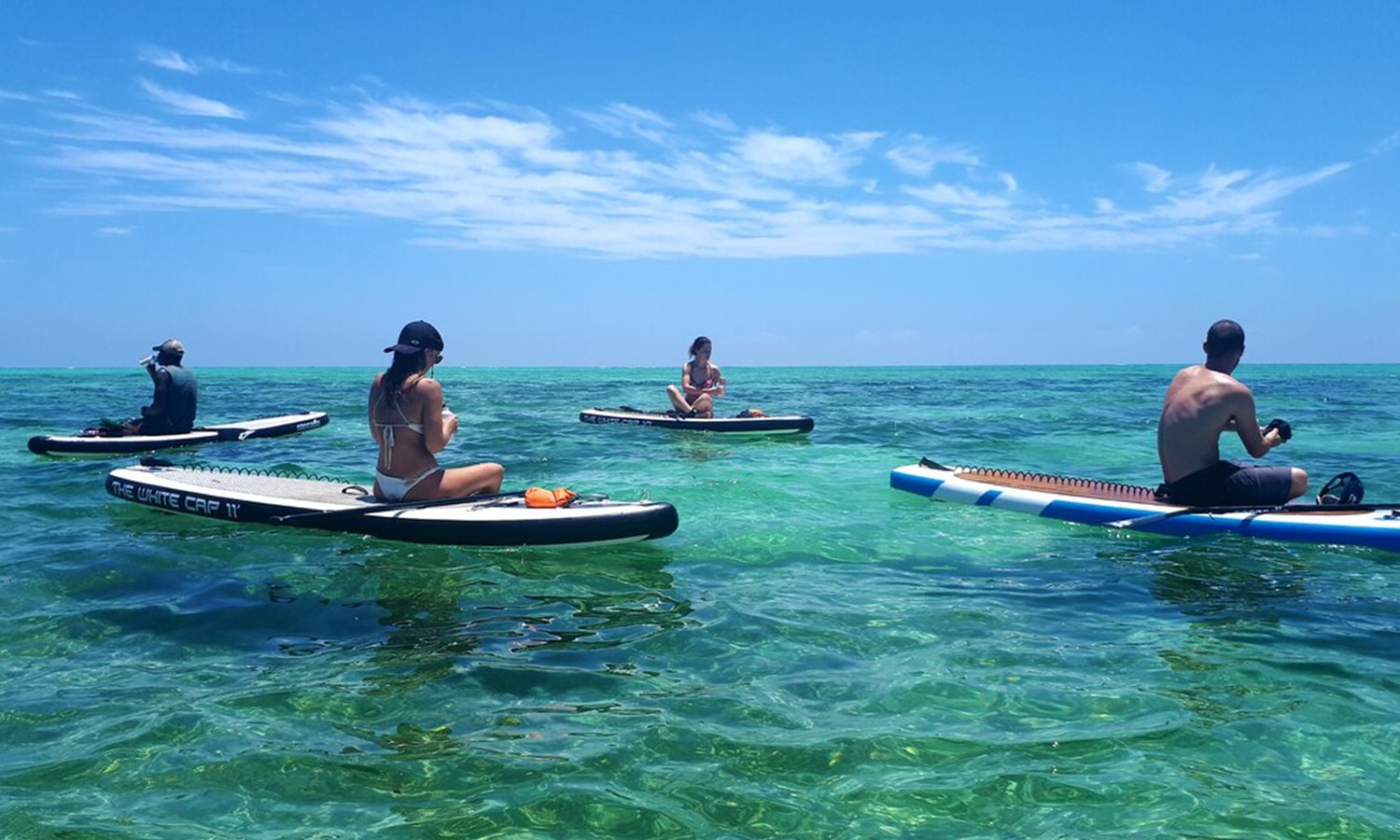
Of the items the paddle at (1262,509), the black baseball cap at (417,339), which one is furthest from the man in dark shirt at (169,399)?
the paddle at (1262,509)

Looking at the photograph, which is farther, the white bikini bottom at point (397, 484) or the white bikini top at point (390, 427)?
the white bikini bottom at point (397, 484)

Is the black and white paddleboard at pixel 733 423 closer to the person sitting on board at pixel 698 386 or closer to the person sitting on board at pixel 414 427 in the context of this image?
the person sitting on board at pixel 698 386

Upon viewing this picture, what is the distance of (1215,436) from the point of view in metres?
8.83

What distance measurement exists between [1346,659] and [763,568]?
168 inches

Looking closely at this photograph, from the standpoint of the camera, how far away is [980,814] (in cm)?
389

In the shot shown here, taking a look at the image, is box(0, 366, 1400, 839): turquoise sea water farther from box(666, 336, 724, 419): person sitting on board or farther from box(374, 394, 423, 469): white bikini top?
box(666, 336, 724, 419): person sitting on board

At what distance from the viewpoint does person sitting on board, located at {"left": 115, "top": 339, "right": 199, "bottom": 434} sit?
15.8 meters

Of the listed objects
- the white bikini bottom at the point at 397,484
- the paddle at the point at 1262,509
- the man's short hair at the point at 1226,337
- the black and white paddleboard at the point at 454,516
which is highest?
the man's short hair at the point at 1226,337

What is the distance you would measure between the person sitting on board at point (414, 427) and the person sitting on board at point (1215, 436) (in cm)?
630

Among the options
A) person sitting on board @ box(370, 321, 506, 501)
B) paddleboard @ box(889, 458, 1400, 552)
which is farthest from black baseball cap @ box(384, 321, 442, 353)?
paddleboard @ box(889, 458, 1400, 552)

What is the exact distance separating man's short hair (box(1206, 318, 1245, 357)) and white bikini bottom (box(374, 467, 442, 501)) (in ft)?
23.3

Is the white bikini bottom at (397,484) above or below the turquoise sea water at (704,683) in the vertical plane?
above

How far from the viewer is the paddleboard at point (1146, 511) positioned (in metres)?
8.52

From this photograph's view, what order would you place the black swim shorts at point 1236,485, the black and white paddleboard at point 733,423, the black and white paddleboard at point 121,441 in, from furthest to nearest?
the black and white paddleboard at point 733,423, the black and white paddleboard at point 121,441, the black swim shorts at point 1236,485
